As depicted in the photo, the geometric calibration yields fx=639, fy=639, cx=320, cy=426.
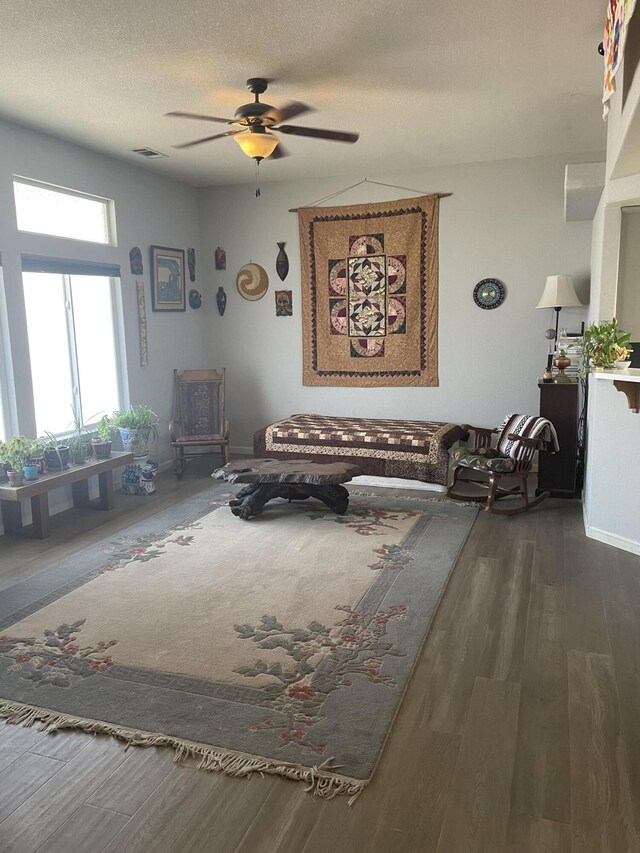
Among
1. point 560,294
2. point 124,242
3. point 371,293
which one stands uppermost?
point 124,242

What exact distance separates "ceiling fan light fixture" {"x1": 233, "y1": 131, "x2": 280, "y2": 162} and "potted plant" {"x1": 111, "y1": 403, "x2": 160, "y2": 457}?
2535 mm

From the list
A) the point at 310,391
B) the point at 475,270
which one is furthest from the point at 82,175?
the point at 475,270

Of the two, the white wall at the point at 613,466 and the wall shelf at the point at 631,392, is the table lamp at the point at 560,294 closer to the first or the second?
the white wall at the point at 613,466

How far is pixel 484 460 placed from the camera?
489 centimetres

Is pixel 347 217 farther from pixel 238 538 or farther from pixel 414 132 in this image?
pixel 238 538

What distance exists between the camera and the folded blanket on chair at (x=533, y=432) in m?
4.85

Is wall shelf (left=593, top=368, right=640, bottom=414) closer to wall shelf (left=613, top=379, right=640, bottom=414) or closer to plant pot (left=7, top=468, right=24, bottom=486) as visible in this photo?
wall shelf (left=613, top=379, right=640, bottom=414)

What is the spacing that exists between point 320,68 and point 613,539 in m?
3.39

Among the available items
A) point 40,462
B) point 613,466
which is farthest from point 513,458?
point 40,462

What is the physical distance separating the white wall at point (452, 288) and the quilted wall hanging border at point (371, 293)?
12cm

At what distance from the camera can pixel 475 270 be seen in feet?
20.5

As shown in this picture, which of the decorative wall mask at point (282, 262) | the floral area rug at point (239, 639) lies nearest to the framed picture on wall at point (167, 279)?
the decorative wall mask at point (282, 262)

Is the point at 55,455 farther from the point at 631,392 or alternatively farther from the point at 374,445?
the point at 631,392

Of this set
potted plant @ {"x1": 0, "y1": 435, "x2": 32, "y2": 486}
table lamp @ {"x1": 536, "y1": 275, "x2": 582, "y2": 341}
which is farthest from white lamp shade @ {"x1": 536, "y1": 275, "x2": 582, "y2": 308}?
potted plant @ {"x1": 0, "y1": 435, "x2": 32, "y2": 486}
